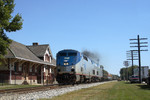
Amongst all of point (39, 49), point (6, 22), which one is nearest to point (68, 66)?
point (6, 22)

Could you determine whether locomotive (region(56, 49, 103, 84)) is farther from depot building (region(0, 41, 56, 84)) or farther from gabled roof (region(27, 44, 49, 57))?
gabled roof (region(27, 44, 49, 57))

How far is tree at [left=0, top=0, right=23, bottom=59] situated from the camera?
61.2 ft

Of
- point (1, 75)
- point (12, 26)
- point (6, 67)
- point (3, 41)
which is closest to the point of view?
point (3, 41)

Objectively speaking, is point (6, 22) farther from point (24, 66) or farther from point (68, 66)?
point (24, 66)

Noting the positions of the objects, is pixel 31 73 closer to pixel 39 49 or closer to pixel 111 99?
pixel 39 49

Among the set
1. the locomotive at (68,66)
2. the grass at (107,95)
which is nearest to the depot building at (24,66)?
the locomotive at (68,66)

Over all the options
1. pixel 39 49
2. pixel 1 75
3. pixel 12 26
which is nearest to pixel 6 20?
pixel 12 26

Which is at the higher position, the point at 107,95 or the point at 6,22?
the point at 6,22

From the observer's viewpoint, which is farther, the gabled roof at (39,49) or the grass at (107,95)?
the gabled roof at (39,49)

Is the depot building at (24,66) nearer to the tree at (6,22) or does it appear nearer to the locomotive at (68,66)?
the locomotive at (68,66)

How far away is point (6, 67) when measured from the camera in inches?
1273

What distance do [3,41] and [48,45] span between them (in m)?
27.8

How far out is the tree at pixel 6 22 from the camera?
1864cm

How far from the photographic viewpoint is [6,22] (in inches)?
736
